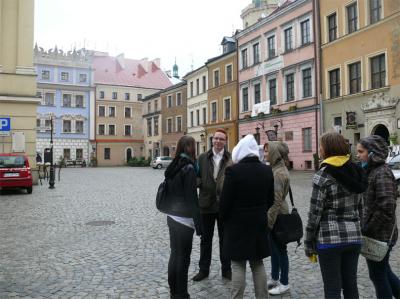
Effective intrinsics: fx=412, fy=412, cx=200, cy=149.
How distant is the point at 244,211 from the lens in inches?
Result: 157

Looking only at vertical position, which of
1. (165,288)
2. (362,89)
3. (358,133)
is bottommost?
(165,288)

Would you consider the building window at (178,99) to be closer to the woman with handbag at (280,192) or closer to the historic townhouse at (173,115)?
the historic townhouse at (173,115)

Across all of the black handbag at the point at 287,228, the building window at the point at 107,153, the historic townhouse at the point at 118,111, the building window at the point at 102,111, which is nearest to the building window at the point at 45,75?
the historic townhouse at the point at 118,111

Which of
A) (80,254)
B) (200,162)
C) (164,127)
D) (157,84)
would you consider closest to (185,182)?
(200,162)

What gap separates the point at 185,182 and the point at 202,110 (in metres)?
44.5

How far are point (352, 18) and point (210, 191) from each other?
25.9 metres

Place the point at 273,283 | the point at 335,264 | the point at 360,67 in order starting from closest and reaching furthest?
the point at 335,264 → the point at 273,283 → the point at 360,67

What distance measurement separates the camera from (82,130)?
219 ft

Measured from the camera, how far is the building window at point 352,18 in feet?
89.2

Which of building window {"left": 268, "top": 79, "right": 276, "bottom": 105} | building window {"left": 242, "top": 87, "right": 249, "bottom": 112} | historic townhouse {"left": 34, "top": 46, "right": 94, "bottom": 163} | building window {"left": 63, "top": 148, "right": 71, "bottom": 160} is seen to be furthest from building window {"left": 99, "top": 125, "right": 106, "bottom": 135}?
building window {"left": 268, "top": 79, "right": 276, "bottom": 105}

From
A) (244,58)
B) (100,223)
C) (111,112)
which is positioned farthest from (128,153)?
(100,223)

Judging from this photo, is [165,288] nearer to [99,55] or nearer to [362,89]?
[362,89]

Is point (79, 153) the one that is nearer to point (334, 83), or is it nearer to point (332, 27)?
point (334, 83)

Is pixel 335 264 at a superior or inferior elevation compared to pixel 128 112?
inferior
